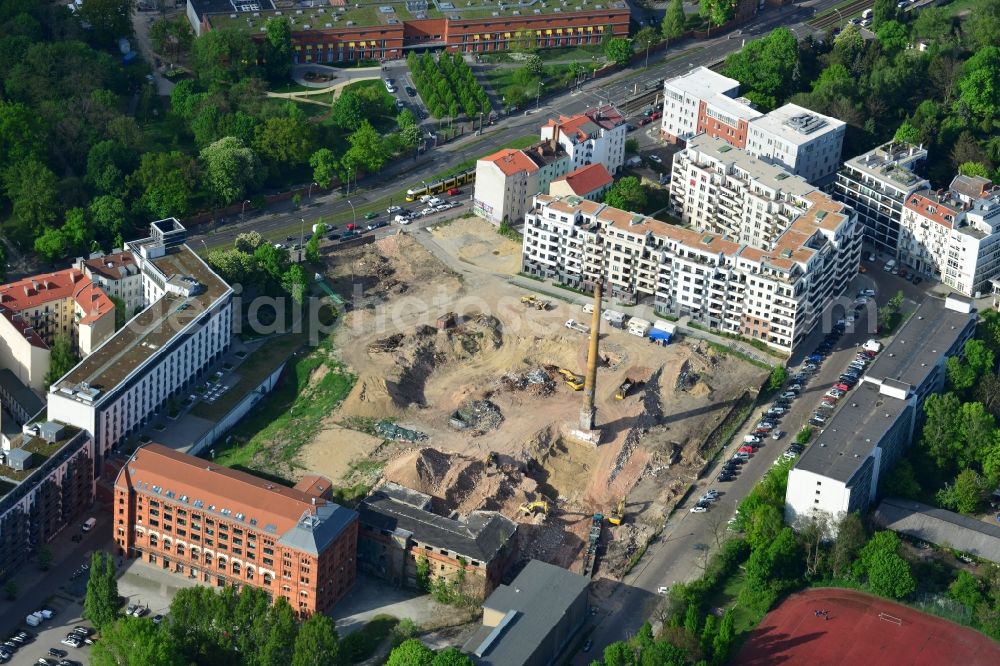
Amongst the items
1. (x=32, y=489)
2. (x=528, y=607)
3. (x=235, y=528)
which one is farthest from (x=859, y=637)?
(x=32, y=489)

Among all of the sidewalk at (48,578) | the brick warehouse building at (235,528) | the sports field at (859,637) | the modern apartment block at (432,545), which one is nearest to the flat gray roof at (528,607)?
the modern apartment block at (432,545)

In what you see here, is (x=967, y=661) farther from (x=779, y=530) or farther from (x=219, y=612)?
(x=219, y=612)

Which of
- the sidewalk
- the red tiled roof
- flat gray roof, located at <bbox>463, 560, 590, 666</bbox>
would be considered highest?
the red tiled roof

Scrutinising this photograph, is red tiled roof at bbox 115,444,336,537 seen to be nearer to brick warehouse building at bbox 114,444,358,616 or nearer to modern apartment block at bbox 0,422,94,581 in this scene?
brick warehouse building at bbox 114,444,358,616

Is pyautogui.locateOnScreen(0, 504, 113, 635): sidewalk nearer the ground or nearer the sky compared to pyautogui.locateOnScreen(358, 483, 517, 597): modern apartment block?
nearer the ground

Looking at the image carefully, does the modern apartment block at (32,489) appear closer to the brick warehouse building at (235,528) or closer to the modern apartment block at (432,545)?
the brick warehouse building at (235,528)

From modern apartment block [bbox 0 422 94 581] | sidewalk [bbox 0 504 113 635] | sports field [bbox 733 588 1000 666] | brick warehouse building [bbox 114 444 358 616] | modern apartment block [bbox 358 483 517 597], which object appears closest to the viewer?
sports field [bbox 733 588 1000 666]

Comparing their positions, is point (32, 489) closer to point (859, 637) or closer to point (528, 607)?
point (528, 607)

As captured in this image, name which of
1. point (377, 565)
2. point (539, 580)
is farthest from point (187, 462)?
point (539, 580)

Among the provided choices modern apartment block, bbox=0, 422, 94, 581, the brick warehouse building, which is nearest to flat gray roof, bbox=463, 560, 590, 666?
the brick warehouse building
